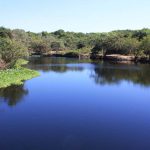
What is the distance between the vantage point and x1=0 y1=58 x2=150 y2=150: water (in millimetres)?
15297

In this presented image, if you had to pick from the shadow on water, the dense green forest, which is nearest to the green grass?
the dense green forest

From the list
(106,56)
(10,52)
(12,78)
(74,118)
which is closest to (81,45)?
(106,56)

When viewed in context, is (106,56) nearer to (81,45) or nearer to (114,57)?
(114,57)

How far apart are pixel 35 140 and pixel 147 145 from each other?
5.83 metres

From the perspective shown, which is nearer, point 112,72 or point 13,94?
point 13,94

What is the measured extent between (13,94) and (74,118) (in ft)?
32.3

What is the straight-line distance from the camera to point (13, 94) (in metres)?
28.0

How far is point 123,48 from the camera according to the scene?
85688 mm

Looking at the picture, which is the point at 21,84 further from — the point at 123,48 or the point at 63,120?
the point at 123,48

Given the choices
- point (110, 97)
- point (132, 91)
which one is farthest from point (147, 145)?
point (132, 91)

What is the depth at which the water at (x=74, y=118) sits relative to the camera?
15.3 m

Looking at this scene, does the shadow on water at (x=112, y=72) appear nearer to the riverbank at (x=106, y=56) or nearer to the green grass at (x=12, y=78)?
the green grass at (x=12, y=78)

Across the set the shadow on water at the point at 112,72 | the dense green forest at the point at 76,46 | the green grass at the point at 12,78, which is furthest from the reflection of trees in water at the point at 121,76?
the dense green forest at the point at 76,46

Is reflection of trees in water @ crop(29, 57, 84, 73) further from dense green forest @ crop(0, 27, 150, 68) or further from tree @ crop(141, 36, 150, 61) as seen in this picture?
tree @ crop(141, 36, 150, 61)
